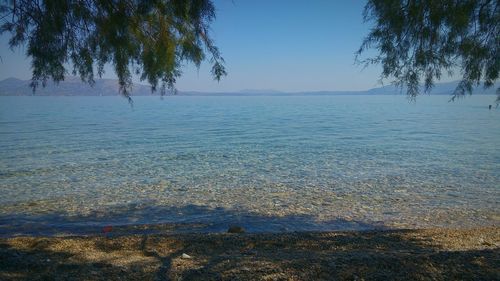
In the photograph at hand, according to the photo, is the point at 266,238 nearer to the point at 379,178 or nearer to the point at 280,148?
the point at 379,178

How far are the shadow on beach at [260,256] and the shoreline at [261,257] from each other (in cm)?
1

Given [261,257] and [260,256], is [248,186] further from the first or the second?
[261,257]

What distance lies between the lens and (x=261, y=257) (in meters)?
5.63

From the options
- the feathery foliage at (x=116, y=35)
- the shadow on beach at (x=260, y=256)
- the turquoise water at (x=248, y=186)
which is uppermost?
the feathery foliage at (x=116, y=35)

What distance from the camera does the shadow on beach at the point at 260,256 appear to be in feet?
15.5

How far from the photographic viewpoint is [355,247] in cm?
651

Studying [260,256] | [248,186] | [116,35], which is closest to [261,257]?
[260,256]

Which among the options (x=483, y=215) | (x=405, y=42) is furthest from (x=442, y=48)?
(x=483, y=215)

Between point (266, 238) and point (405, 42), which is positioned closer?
point (405, 42)

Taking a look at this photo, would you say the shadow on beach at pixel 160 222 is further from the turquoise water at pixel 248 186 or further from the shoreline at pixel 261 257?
the shoreline at pixel 261 257

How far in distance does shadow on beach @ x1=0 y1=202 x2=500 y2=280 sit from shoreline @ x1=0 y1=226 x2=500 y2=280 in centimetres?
1

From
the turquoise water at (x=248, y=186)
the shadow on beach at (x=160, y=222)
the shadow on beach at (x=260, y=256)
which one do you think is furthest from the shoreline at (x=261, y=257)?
the turquoise water at (x=248, y=186)

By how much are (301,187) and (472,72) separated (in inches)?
281

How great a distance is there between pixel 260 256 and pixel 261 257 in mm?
108
